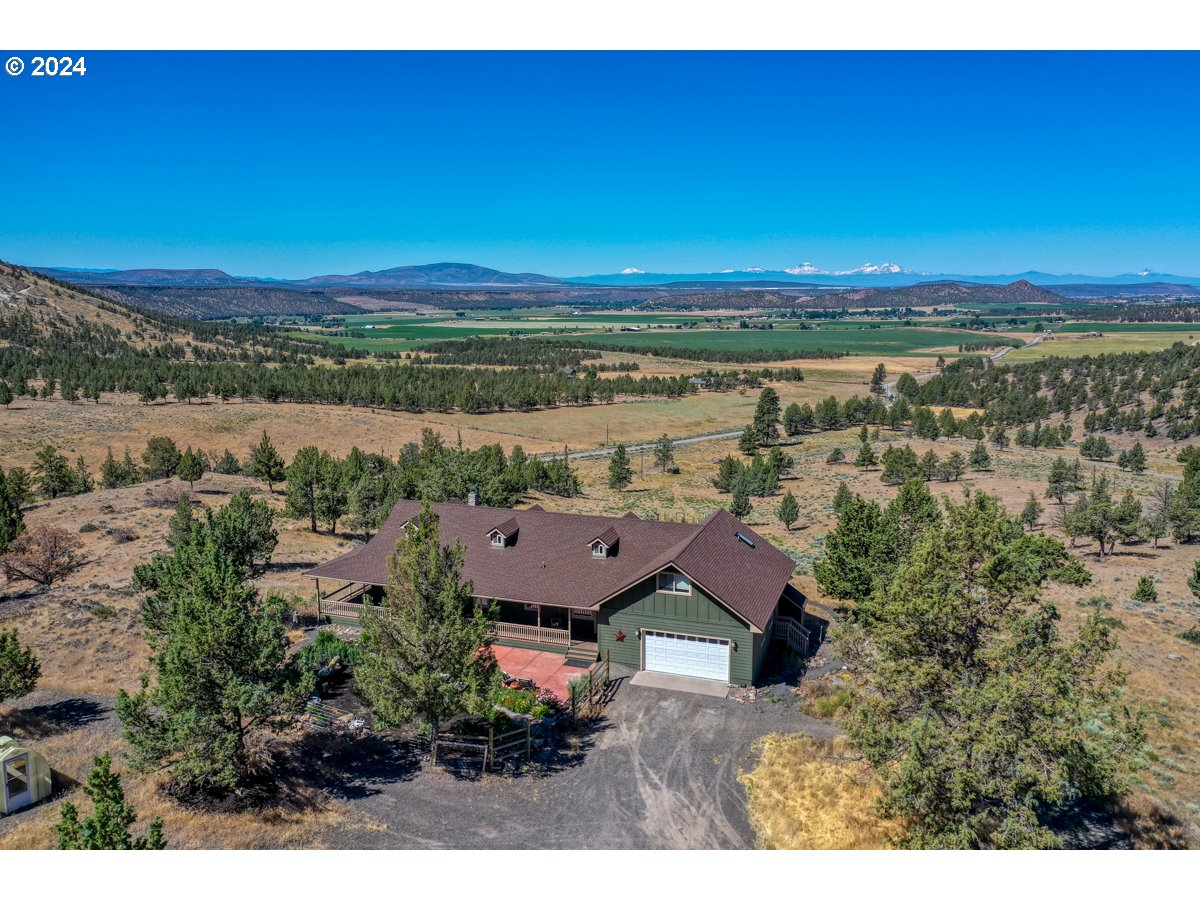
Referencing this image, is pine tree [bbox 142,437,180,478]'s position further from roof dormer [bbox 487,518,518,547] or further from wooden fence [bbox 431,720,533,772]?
wooden fence [bbox 431,720,533,772]

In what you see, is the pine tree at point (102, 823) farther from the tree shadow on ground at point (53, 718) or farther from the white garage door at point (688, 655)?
the white garage door at point (688, 655)

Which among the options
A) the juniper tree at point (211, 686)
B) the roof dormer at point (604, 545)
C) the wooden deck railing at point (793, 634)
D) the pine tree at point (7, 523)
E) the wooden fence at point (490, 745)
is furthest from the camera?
the pine tree at point (7, 523)

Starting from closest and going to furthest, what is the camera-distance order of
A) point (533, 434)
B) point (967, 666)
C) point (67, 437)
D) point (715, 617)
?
point (967, 666)
point (715, 617)
point (67, 437)
point (533, 434)

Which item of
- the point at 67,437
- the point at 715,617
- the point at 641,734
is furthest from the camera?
the point at 67,437

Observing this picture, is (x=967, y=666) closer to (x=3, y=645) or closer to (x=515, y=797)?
(x=515, y=797)

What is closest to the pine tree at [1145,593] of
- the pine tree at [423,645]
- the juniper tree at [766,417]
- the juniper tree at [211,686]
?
the pine tree at [423,645]

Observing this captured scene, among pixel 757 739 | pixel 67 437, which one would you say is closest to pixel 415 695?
pixel 757 739
